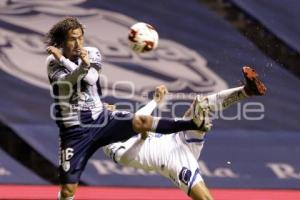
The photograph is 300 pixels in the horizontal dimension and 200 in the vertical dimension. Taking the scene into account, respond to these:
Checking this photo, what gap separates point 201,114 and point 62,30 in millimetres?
1113

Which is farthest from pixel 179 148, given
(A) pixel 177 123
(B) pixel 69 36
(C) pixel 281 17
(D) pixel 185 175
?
(C) pixel 281 17

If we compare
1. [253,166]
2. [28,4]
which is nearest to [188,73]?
[253,166]

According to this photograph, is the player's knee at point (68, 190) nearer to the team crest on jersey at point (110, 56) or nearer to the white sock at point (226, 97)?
the white sock at point (226, 97)

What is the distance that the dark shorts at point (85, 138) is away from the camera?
6.70 metres

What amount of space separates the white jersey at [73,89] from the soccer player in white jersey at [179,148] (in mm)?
345

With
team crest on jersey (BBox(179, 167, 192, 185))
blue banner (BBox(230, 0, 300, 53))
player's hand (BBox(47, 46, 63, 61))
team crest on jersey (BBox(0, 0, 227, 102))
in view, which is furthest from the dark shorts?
blue banner (BBox(230, 0, 300, 53))

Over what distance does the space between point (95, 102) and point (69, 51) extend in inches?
16.5

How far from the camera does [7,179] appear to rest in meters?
8.76

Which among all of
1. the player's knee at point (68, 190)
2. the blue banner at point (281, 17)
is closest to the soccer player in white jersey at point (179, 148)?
the player's knee at point (68, 190)

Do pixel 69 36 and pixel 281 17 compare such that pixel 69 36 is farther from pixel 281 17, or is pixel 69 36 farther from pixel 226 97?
pixel 281 17

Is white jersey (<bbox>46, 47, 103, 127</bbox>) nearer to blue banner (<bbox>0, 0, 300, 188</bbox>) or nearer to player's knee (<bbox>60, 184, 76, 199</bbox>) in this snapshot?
player's knee (<bbox>60, 184, 76, 199</bbox>)

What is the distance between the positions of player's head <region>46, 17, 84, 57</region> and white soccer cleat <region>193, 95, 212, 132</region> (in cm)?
89

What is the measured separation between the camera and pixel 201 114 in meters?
6.55

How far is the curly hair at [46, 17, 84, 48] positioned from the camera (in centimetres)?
662
